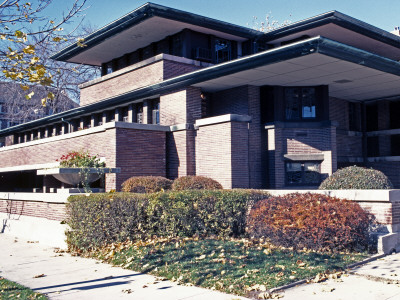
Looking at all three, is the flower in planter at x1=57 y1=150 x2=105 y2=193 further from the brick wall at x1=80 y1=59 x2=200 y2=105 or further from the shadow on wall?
the brick wall at x1=80 y1=59 x2=200 y2=105

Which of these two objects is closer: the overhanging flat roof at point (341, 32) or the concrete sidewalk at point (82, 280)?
the concrete sidewalk at point (82, 280)

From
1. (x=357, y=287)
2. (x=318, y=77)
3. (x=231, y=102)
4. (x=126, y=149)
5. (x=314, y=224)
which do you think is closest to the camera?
(x=357, y=287)

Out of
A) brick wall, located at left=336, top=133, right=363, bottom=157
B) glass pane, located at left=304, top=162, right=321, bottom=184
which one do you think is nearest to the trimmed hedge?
glass pane, located at left=304, top=162, right=321, bottom=184

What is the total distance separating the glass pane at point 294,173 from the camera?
68.9 feet

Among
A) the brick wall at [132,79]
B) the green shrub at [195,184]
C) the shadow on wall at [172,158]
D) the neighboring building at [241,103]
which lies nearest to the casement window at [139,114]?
the neighboring building at [241,103]

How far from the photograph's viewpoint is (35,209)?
14.8 metres

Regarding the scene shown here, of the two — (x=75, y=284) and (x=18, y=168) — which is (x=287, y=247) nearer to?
(x=75, y=284)

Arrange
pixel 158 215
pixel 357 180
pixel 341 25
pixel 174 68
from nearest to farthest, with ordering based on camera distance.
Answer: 1. pixel 158 215
2. pixel 357 180
3. pixel 341 25
4. pixel 174 68

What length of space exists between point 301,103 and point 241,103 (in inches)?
117

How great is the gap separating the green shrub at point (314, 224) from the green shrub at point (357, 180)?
163cm

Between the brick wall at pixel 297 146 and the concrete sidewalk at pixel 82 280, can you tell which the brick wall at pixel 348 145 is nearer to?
the brick wall at pixel 297 146

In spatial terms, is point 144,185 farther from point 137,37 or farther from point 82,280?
point 137,37

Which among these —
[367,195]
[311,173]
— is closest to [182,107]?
[311,173]

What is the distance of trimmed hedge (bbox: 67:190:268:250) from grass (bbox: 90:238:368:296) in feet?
1.35
